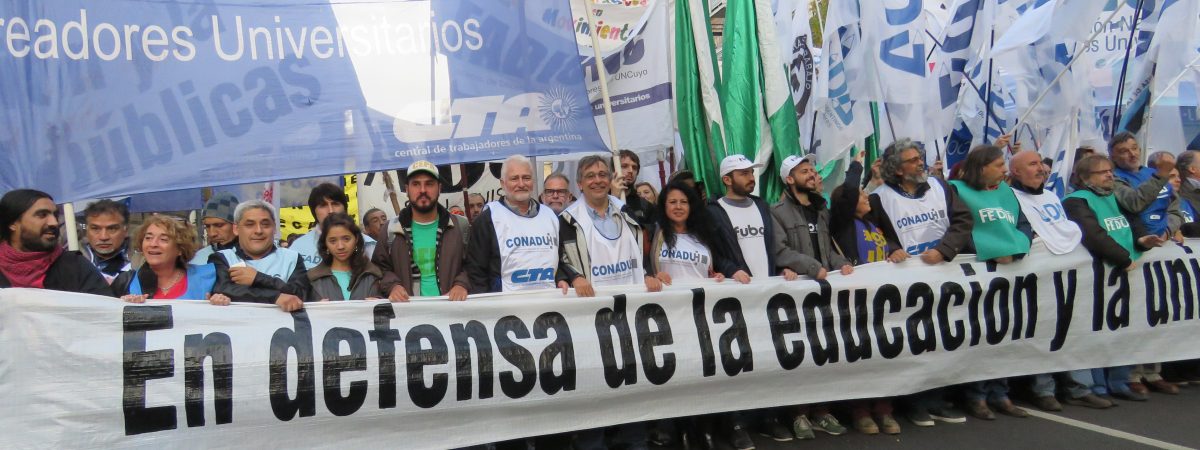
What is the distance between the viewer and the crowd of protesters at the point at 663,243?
158 inches

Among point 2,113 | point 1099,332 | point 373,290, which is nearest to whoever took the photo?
point 2,113

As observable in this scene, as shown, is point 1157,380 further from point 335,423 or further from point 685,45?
point 335,423

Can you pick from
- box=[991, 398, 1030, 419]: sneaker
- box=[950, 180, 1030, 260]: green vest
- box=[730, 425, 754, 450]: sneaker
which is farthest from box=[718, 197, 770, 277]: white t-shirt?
box=[991, 398, 1030, 419]: sneaker

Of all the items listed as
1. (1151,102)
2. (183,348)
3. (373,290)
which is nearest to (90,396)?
(183,348)

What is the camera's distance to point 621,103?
6.58m

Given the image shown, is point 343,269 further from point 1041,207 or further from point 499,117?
point 1041,207

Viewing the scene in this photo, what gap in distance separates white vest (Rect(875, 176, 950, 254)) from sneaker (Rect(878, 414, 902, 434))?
103 centimetres

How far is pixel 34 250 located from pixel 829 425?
408 cm

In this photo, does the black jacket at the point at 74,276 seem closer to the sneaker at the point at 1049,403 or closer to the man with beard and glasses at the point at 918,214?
the man with beard and glasses at the point at 918,214

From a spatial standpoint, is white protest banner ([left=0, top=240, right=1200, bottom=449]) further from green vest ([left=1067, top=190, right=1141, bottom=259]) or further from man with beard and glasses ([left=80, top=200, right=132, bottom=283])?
man with beard and glasses ([left=80, top=200, right=132, bottom=283])

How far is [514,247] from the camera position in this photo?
442cm

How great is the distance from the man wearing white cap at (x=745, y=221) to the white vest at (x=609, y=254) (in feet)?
1.76

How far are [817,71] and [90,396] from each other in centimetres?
596

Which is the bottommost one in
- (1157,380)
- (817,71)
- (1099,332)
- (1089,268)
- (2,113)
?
(1157,380)
